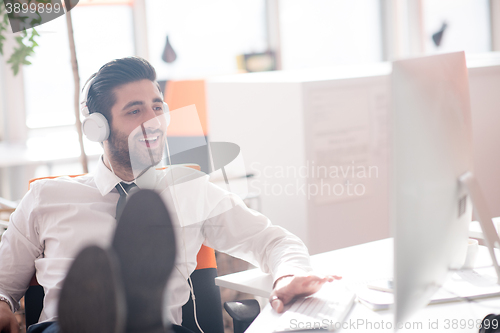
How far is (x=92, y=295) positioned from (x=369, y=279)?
790mm

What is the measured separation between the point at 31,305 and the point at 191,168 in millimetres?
539

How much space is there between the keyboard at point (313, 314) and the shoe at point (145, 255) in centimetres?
Result: 37

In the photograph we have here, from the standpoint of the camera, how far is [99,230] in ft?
3.90

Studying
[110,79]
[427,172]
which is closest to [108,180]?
[110,79]

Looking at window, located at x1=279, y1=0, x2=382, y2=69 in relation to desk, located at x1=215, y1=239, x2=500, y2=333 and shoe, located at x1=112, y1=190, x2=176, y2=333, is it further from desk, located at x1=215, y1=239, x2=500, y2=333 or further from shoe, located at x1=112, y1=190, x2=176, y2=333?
shoe, located at x1=112, y1=190, x2=176, y2=333

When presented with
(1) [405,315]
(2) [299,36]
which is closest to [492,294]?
(1) [405,315]

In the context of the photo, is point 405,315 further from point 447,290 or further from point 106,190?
point 106,190

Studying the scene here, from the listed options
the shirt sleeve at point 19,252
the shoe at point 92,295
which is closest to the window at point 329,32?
the shirt sleeve at point 19,252

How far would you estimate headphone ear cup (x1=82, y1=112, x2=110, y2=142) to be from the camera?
1.17m

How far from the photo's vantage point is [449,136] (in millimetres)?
767

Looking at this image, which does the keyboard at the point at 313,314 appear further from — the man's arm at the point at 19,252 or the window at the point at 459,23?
the window at the point at 459,23

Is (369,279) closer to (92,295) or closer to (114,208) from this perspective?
(114,208)

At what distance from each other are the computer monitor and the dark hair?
768 mm

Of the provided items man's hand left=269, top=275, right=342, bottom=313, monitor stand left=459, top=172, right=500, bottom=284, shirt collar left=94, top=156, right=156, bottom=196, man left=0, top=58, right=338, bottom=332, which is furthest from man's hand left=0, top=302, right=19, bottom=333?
monitor stand left=459, top=172, right=500, bottom=284
